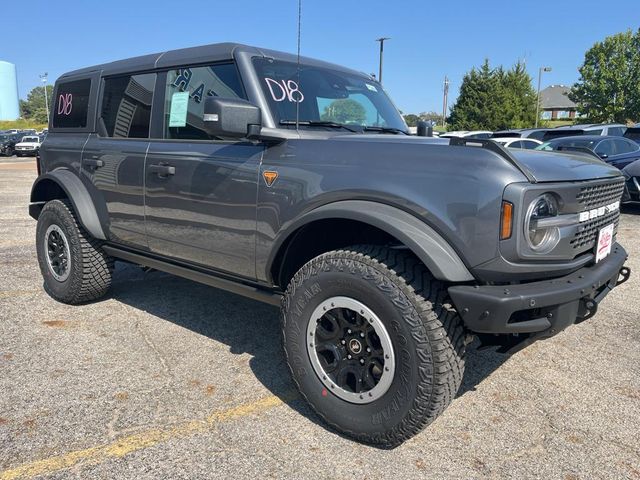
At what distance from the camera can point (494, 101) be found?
4269 centimetres

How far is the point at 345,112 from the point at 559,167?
59.0 inches

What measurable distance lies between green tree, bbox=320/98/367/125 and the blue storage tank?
109846 mm

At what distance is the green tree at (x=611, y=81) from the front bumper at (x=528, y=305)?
167 ft

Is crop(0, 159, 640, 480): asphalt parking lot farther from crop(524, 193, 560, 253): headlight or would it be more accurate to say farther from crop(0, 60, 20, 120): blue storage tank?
crop(0, 60, 20, 120): blue storage tank

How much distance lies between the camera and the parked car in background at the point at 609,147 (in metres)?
10.9

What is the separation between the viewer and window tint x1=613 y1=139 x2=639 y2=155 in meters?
11.5

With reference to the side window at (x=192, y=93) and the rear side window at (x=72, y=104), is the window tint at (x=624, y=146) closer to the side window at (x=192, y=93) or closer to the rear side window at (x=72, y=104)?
the side window at (x=192, y=93)

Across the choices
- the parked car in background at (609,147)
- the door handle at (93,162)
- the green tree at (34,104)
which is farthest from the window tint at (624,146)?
the green tree at (34,104)

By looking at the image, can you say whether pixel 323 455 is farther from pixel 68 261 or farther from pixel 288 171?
pixel 68 261

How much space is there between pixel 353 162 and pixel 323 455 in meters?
1.42

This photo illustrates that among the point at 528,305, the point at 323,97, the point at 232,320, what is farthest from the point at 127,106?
the point at 528,305

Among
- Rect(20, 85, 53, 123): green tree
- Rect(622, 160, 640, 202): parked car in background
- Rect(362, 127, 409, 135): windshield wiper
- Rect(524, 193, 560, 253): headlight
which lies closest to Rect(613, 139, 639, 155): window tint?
Rect(622, 160, 640, 202): parked car in background

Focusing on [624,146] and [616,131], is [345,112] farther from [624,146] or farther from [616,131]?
[616,131]

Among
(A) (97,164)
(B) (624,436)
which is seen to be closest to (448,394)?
(B) (624,436)
